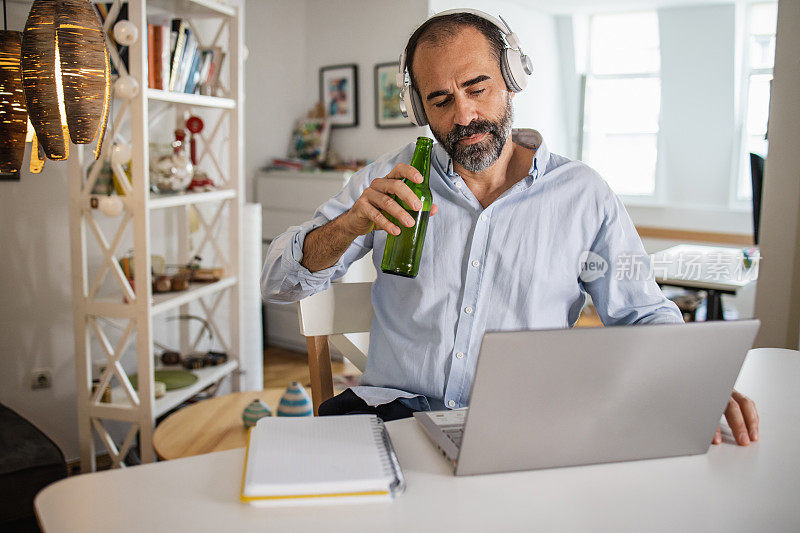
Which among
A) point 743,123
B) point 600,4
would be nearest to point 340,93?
point 600,4

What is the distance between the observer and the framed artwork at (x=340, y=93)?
4984 mm

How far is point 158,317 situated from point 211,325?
0.25 meters

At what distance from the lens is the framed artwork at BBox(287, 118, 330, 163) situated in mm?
5035

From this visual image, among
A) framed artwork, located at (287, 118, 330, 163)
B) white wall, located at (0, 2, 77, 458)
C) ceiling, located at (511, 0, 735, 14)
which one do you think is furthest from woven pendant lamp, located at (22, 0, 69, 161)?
ceiling, located at (511, 0, 735, 14)

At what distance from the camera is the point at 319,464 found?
85cm

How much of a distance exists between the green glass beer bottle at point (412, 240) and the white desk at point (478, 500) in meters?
0.41

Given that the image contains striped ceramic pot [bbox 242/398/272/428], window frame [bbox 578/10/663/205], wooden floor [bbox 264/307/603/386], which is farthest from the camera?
window frame [bbox 578/10/663/205]

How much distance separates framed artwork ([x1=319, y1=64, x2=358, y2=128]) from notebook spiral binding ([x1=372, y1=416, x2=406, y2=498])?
4.22 m

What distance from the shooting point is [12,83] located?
1214 millimetres

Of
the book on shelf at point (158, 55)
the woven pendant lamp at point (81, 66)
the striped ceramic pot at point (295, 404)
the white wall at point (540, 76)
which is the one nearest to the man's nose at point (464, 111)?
the woven pendant lamp at point (81, 66)

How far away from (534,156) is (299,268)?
54 cm

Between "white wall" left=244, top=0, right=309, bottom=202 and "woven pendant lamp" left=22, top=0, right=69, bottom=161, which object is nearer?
"woven pendant lamp" left=22, top=0, right=69, bottom=161

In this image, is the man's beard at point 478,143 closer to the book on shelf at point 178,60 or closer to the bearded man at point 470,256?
the bearded man at point 470,256

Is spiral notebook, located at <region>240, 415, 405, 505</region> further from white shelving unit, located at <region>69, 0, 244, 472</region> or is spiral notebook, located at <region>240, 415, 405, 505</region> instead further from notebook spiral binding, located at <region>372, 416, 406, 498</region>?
white shelving unit, located at <region>69, 0, 244, 472</region>
